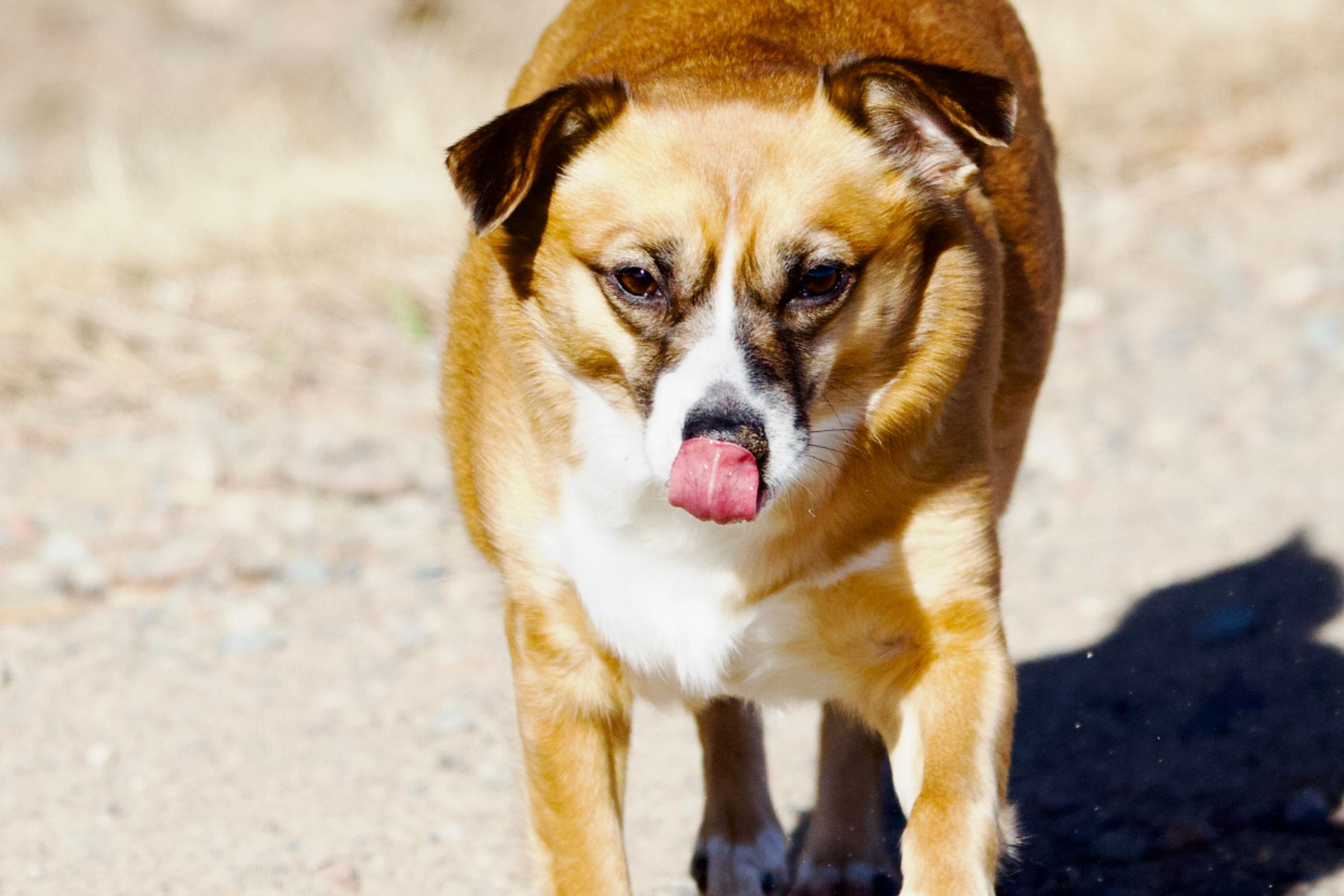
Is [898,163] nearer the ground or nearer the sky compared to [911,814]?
nearer the sky

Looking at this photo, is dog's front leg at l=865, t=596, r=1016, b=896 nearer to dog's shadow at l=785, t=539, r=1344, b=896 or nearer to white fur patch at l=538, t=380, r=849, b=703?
white fur patch at l=538, t=380, r=849, b=703

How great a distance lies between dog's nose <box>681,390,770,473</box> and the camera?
259 centimetres

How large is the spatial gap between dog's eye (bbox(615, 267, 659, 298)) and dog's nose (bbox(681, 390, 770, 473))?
0.27 metres

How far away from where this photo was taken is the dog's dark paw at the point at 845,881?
12.6ft

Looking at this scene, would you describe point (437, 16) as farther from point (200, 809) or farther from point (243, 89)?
point (200, 809)

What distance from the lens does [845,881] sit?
386 cm

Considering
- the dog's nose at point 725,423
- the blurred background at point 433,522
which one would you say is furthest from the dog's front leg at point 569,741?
the dog's nose at point 725,423

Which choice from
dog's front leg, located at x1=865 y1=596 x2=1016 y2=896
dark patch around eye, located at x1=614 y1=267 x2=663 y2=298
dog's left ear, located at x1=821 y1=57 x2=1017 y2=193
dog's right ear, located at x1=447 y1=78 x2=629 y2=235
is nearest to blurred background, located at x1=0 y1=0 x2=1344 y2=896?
dog's front leg, located at x1=865 y1=596 x2=1016 y2=896

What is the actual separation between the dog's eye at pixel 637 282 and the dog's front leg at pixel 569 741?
589 millimetres

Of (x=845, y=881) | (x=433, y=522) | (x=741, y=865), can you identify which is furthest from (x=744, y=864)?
(x=433, y=522)

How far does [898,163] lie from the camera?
297 cm

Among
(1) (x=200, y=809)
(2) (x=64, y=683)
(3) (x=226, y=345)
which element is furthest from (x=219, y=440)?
(1) (x=200, y=809)

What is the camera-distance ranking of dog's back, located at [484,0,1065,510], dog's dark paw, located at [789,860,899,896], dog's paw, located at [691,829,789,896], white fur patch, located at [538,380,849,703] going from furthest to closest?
1. dog's dark paw, located at [789,860,899,896]
2. dog's paw, located at [691,829,789,896]
3. dog's back, located at [484,0,1065,510]
4. white fur patch, located at [538,380,849,703]

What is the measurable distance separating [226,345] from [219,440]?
0.94m
